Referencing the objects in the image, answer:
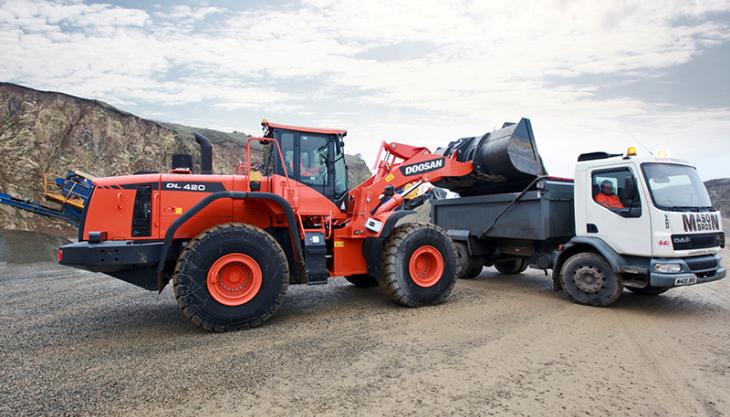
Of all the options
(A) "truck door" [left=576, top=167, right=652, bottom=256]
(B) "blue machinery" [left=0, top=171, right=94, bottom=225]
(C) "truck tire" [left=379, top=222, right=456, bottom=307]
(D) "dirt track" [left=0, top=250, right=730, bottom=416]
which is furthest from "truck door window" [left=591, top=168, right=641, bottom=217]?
(B) "blue machinery" [left=0, top=171, right=94, bottom=225]

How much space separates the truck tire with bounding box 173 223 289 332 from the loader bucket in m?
Result: 3.95

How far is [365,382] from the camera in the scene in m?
3.61

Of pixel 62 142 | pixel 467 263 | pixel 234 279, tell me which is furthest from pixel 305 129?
pixel 62 142

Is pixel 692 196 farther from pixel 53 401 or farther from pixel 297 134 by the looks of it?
pixel 53 401

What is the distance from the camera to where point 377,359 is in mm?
4141

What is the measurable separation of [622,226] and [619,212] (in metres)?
0.20

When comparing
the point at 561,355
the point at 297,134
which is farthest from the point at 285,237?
the point at 561,355

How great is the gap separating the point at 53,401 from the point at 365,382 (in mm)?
2392

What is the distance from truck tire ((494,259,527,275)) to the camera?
31.0ft

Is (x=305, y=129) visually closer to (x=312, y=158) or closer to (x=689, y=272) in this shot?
(x=312, y=158)

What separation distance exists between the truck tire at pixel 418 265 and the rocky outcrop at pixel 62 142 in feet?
50.8

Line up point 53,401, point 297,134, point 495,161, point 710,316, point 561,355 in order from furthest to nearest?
point 495,161, point 297,134, point 710,316, point 561,355, point 53,401

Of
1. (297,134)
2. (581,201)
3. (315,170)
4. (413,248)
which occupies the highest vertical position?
(297,134)

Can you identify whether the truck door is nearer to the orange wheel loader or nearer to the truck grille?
the truck grille
